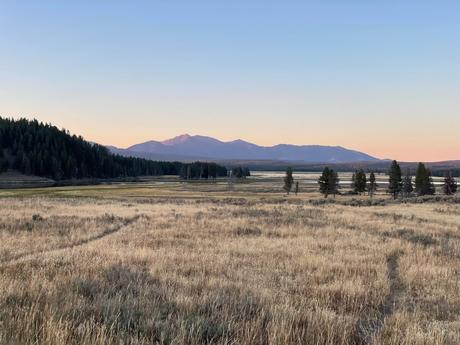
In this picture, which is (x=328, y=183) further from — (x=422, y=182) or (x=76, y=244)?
(x=76, y=244)

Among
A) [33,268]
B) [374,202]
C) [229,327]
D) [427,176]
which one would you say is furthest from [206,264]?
[427,176]

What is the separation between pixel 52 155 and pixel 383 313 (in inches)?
5684

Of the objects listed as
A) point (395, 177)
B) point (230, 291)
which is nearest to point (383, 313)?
point (230, 291)

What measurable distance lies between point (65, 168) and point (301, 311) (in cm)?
14631

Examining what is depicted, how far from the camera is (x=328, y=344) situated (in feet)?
18.8

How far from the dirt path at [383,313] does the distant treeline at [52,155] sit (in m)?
133

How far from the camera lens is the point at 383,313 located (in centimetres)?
811

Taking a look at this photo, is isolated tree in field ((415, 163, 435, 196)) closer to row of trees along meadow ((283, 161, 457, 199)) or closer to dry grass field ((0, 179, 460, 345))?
row of trees along meadow ((283, 161, 457, 199))

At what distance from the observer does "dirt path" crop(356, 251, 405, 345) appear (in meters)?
6.36

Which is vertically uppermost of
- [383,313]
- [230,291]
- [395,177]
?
[395,177]

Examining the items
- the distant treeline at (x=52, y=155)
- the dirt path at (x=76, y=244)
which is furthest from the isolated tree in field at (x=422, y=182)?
the distant treeline at (x=52, y=155)

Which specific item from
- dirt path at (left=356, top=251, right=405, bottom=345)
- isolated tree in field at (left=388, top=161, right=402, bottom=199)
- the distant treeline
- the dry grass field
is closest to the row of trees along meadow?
isolated tree in field at (left=388, top=161, right=402, bottom=199)

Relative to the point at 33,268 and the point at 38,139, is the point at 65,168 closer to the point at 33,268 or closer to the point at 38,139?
the point at 38,139

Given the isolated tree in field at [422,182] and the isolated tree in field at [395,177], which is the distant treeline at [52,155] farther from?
the isolated tree in field at [422,182]
